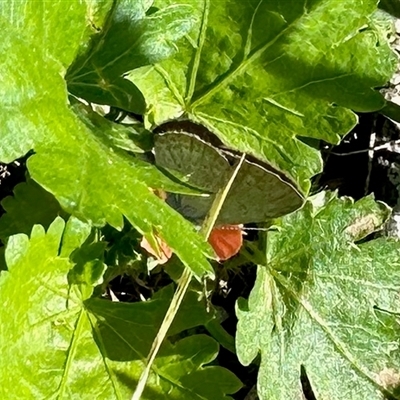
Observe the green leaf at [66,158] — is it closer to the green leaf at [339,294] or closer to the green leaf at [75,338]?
the green leaf at [75,338]

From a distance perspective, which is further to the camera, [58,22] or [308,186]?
[308,186]

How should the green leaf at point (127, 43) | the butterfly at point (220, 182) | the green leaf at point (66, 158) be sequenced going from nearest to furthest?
the green leaf at point (66, 158), the green leaf at point (127, 43), the butterfly at point (220, 182)

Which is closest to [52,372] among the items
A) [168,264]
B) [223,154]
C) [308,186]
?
[168,264]

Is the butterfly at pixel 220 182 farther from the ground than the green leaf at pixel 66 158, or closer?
closer

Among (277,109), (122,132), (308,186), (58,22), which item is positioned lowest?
(308,186)

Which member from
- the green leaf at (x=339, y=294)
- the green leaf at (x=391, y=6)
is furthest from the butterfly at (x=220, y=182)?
the green leaf at (x=391, y=6)

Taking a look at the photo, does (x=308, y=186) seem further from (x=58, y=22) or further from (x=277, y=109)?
(x=58, y=22)
